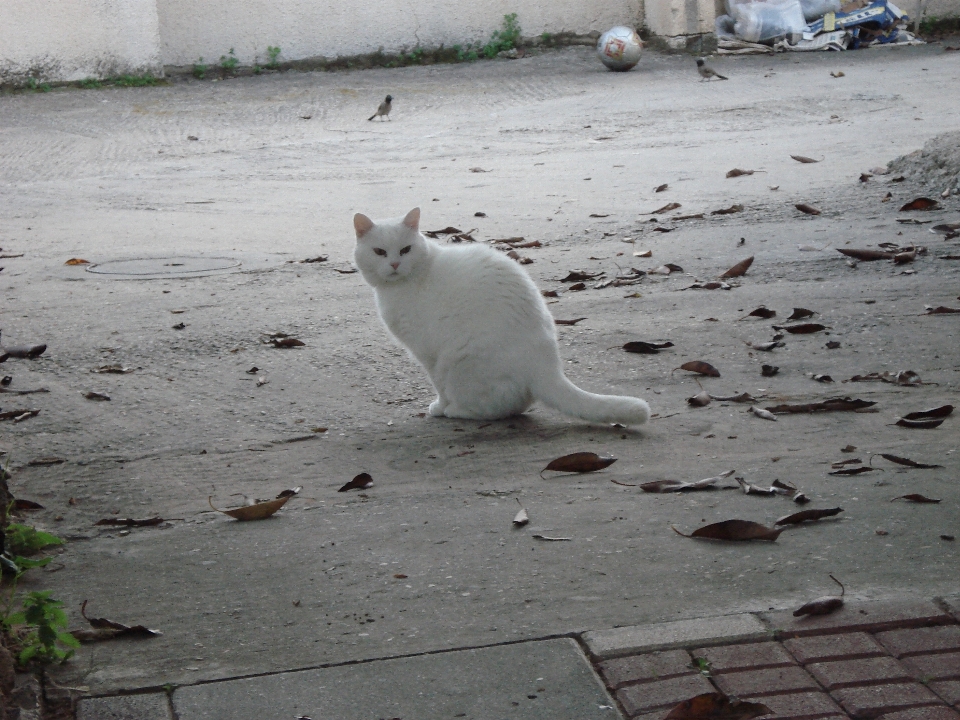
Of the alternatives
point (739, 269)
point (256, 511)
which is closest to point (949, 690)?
point (256, 511)

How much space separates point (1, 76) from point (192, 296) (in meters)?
11.6

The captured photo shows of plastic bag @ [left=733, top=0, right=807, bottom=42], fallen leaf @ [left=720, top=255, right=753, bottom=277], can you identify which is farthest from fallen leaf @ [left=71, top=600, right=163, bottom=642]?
plastic bag @ [left=733, top=0, right=807, bottom=42]

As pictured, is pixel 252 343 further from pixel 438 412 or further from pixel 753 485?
pixel 753 485

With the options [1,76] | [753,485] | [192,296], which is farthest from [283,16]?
[753,485]

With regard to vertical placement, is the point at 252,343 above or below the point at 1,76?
below

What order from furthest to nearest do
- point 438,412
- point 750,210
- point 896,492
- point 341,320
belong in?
point 750,210 < point 341,320 < point 438,412 < point 896,492

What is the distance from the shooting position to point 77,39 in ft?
52.6

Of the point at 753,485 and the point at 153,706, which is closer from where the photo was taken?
the point at 153,706

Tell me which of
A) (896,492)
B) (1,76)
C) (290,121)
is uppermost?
(1,76)

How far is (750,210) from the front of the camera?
293 inches

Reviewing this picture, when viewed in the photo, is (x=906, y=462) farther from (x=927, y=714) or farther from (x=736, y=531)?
(x=927, y=714)

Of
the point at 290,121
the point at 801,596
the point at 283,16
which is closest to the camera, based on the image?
the point at 801,596

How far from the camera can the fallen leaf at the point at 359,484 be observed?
3352 mm

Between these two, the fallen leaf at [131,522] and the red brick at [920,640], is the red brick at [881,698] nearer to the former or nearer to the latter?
the red brick at [920,640]
